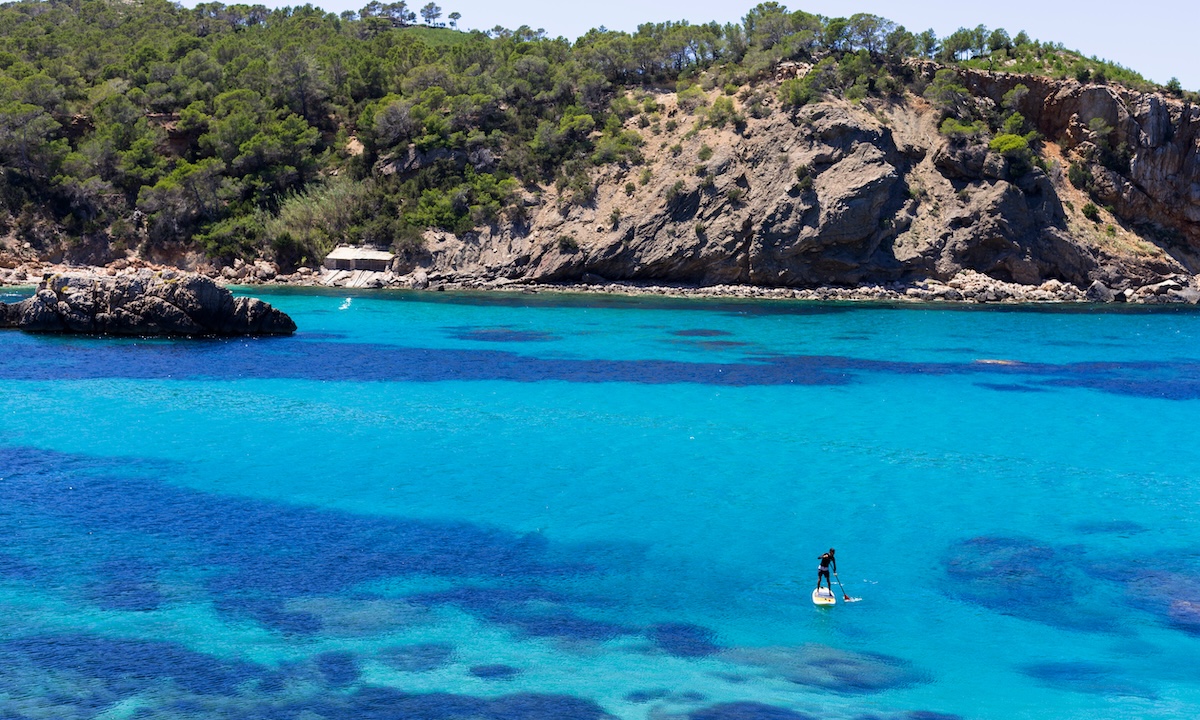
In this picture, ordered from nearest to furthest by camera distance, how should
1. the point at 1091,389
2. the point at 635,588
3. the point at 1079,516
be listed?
1. the point at 635,588
2. the point at 1079,516
3. the point at 1091,389

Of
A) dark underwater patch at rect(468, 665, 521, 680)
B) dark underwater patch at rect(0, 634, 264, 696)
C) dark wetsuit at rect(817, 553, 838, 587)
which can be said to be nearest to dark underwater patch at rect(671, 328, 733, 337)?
dark wetsuit at rect(817, 553, 838, 587)

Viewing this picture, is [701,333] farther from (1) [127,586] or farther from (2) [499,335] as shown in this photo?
(1) [127,586]

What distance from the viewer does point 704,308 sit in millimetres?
64625

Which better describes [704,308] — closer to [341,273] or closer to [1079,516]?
[341,273]

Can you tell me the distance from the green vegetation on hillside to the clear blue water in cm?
3444

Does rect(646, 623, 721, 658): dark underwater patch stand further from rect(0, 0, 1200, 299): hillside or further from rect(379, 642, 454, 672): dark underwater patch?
rect(0, 0, 1200, 299): hillside

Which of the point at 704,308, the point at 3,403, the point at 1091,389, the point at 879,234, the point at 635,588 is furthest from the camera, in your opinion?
the point at 879,234

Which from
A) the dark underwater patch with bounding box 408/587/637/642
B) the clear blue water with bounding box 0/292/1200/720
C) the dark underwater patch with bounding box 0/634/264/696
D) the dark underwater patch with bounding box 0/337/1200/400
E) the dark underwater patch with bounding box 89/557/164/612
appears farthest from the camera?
the dark underwater patch with bounding box 0/337/1200/400

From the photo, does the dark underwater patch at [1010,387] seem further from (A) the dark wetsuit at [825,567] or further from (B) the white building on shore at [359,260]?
(B) the white building on shore at [359,260]

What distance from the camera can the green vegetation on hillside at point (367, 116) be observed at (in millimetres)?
75562

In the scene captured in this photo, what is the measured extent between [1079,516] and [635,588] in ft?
36.5

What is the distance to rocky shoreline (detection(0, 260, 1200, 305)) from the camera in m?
70.4

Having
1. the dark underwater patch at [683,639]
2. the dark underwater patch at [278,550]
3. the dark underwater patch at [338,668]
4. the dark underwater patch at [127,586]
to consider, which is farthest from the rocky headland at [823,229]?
the dark underwater patch at [338,668]

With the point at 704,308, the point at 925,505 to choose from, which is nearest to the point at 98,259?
the point at 704,308
